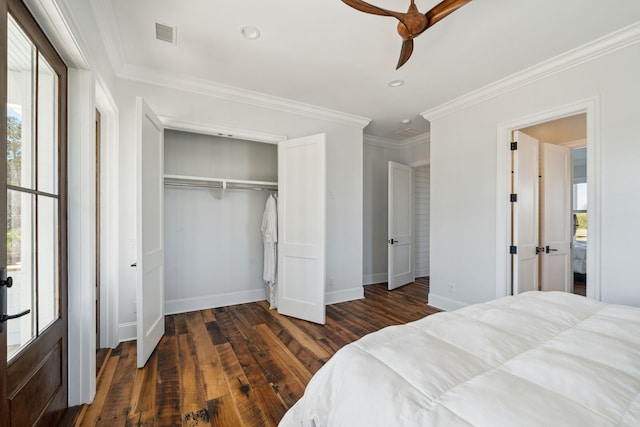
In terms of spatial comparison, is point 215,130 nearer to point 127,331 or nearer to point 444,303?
point 127,331

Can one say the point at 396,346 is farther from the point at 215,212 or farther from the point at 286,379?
the point at 215,212

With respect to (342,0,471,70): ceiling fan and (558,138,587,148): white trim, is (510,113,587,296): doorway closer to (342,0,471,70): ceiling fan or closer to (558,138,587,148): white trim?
(558,138,587,148): white trim

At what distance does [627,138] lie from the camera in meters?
2.19

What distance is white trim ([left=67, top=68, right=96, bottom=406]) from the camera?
171 cm

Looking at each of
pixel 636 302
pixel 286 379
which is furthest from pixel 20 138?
pixel 636 302

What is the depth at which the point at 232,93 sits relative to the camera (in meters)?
3.21

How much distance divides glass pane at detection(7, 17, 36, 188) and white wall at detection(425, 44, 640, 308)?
3.80 m

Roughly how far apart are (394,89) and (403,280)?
316cm

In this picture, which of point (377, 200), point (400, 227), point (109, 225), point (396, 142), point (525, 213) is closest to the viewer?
point (109, 225)

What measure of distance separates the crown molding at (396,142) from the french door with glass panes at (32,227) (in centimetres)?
423

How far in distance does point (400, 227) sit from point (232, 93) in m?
3.31

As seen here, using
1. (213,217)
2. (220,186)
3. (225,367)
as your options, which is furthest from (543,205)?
(213,217)

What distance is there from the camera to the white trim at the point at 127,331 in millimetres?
2672

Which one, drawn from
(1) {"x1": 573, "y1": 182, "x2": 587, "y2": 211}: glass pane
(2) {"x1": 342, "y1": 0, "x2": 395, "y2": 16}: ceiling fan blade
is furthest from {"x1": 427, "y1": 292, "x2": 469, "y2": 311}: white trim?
(1) {"x1": 573, "y1": 182, "x2": 587, "y2": 211}: glass pane
